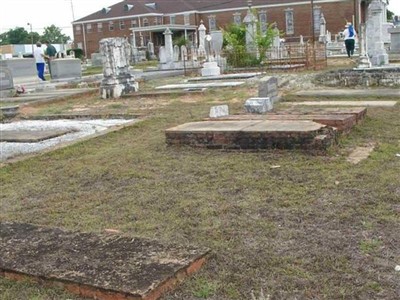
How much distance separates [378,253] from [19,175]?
4569 millimetres

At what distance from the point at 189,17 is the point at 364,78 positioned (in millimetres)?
54669

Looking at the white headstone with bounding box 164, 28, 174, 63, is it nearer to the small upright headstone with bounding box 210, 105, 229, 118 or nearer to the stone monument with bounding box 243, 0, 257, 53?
the stone monument with bounding box 243, 0, 257, 53

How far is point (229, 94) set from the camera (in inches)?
587

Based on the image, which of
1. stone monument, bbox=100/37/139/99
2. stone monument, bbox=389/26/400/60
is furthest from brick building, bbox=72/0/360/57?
stone monument, bbox=100/37/139/99

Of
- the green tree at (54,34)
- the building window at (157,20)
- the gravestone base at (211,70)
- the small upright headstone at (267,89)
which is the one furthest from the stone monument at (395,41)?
the green tree at (54,34)

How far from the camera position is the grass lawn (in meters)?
3.48

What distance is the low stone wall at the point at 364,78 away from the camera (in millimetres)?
14769

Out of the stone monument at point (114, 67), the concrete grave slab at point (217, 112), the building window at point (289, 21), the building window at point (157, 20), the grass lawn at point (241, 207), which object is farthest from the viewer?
the building window at point (157, 20)

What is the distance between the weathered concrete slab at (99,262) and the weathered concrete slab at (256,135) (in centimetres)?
334

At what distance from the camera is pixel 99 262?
3656mm

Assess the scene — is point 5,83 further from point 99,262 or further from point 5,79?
point 99,262

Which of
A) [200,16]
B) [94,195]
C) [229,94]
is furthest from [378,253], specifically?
[200,16]

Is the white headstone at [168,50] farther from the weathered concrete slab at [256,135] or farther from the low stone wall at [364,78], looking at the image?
the weathered concrete slab at [256,135]

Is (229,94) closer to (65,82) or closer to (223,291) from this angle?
(65,82)
